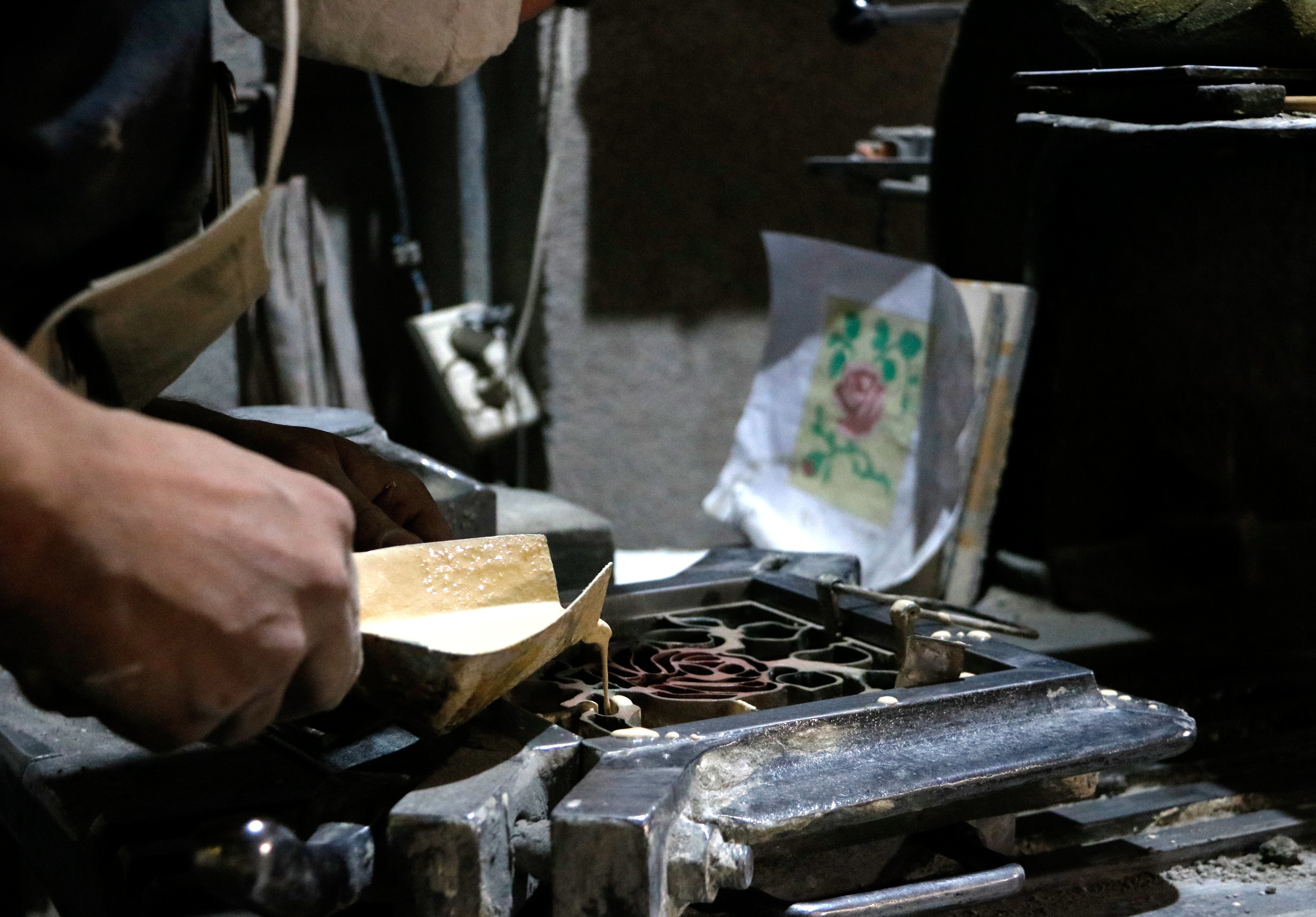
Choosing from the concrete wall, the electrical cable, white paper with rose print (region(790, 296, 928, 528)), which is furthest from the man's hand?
the electrical cable

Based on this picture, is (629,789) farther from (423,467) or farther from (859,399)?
(859,399)

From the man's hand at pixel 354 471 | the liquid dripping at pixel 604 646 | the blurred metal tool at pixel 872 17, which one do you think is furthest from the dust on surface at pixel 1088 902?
the blurred metal tool at pixel 872 17

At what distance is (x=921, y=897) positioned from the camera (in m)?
0.79

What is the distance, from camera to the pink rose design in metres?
1.88

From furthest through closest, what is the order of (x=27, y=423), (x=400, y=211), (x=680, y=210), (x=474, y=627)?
(x=400, y=211)
(x=680, y=210)
(x=474, y=627)
(x=27, y=423)

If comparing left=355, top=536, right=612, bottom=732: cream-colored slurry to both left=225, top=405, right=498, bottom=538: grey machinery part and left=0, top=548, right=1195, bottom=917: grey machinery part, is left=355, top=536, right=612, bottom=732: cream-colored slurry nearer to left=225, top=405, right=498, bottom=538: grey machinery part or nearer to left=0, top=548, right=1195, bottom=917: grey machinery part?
left=0, top=548, right=1195, bottom=917: grey machinery part

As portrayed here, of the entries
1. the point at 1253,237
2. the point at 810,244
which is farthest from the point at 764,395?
the point at 1253,237

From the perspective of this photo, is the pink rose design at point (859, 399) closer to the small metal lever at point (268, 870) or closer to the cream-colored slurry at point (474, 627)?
the cream-colored slurry at point (474, 627)

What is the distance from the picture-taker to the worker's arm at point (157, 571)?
23.2 inches

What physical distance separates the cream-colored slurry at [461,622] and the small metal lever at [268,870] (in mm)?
111

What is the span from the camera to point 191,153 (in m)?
0.81

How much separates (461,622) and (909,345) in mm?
1148

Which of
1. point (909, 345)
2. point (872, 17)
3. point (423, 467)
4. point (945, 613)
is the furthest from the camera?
point (872, 17)

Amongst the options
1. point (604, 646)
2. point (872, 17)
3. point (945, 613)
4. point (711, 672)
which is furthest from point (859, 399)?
point (604, 646)
